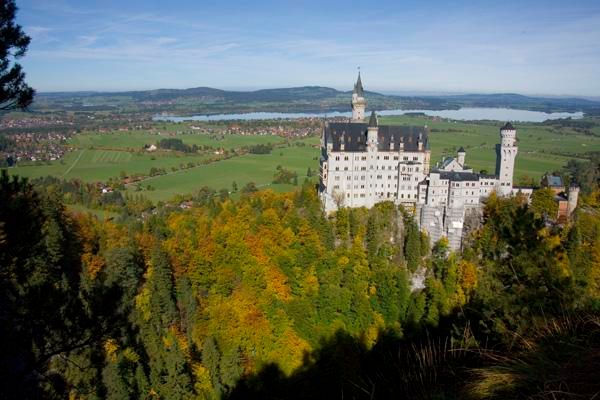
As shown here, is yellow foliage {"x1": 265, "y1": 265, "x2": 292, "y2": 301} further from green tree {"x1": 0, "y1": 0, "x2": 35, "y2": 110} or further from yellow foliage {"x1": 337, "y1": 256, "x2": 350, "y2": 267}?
green tree {"x1": 0, "y1": 0, "x2": 35, "y2": 110}

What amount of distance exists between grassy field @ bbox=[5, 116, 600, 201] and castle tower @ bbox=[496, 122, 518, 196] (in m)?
33.4

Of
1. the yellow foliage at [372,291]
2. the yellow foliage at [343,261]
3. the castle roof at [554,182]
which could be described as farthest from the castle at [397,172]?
the yellow foliage at [372,291]

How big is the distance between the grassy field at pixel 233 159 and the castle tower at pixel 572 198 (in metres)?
32.0

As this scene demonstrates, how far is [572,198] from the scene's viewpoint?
4734cm

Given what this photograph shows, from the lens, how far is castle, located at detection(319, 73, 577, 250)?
47906mm

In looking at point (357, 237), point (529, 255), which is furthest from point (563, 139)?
point (529, 255)

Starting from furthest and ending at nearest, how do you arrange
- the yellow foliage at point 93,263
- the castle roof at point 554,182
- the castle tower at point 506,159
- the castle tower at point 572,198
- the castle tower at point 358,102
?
the castle tower at point 358,102, the castle roof at point 554,182, the castle tower at point 506,159, the castle tower at point 572,198, the yellow foliage at point 93,263

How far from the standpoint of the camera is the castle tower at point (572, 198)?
4719 cm

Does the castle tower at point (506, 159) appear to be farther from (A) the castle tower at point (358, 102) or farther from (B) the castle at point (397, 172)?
(A) the castle tower at point (358, 102)

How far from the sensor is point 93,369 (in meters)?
24.7

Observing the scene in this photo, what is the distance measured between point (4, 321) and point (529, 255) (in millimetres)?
16863

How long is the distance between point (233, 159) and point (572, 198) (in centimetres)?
8717

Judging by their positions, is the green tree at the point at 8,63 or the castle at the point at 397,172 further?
the castle at the point at 397,172

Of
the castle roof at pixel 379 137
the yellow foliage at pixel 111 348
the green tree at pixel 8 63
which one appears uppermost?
the green tree at pixel 8 63
